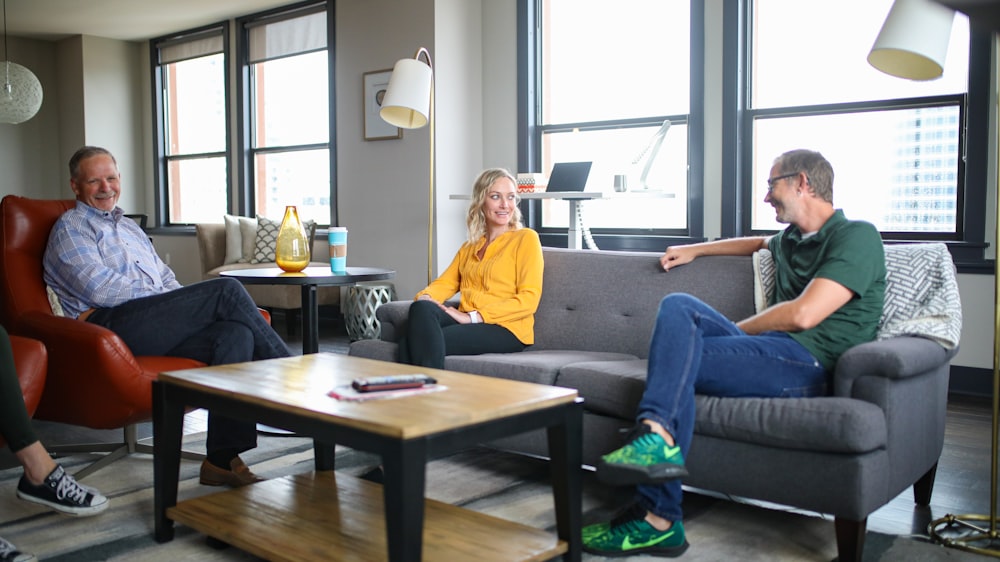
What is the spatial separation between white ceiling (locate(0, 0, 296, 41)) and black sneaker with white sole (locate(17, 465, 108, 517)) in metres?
5.78

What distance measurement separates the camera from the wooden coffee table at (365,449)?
1.77 m

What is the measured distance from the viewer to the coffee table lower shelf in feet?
6.71

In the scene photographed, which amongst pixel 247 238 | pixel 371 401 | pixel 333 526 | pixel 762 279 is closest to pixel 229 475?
pixel 333 526

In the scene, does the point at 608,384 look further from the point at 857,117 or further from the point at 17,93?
the point at 17,93

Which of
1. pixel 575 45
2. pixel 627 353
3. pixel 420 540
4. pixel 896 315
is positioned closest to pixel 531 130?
pixel 575 45

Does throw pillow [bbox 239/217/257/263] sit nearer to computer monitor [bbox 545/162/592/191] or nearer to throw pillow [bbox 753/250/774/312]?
computer monitor [bbox 545/162/592/191]

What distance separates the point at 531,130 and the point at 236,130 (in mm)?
3444

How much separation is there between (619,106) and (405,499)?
456 centimetres

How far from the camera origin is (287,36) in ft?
25.6

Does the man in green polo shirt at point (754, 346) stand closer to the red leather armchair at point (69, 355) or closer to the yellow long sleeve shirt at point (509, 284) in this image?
the yellow long sleeve shirt at point (509, 284)

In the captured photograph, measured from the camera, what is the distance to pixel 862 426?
87.0 inches

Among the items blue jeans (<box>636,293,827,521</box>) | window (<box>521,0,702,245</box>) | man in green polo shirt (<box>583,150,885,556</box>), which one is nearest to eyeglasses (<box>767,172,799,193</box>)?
man in green polo shirt (<box>583,150,885,556</box>)

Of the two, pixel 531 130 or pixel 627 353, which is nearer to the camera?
pixel 627 353

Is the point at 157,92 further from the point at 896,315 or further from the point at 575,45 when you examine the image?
the point at 896,315
